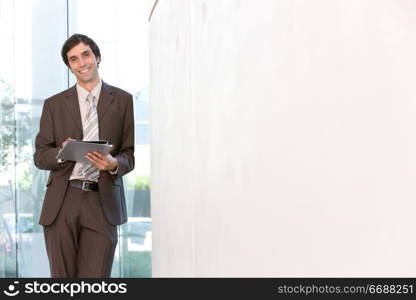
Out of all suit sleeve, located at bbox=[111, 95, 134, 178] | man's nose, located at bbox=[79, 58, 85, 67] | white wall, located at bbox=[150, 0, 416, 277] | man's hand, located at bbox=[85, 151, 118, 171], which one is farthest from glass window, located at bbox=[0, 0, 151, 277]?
white wall, located at bbox=[150, 0, 416, 277]

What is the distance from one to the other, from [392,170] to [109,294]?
1.31 metres

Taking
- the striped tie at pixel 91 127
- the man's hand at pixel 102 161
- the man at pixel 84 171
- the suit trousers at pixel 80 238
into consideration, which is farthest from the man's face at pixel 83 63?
the suit trousers at pixel 80 238

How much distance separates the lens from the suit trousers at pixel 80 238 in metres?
3.58

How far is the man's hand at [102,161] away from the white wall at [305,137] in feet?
4.67

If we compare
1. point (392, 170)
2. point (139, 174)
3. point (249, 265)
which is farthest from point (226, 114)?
point (139, 174)

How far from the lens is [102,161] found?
11.4 feet

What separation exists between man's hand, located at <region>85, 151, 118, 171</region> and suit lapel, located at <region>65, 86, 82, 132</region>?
31 centimetres

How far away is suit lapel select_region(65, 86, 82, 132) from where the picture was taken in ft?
12.2

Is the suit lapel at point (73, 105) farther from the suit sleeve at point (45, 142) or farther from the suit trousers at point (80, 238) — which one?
the suit trousers at point (80, 238)

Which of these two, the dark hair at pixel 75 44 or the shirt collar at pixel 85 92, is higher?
the dark hair at pixel 75 44

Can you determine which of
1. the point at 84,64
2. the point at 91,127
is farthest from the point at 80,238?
the point at 84,64

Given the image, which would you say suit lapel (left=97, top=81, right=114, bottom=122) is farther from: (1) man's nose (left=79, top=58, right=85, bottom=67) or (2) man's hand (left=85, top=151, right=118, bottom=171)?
(2) man's hand (left=85, top=151, right=118, bottom=171)

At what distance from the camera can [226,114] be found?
171cm

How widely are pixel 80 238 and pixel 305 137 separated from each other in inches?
105
